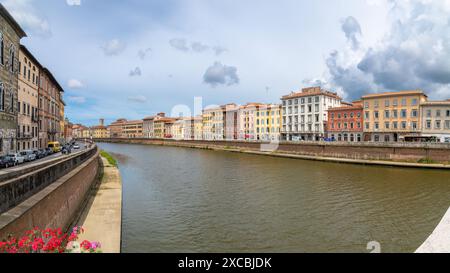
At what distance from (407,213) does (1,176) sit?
23.5m

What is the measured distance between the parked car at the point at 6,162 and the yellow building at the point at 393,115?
6769cm

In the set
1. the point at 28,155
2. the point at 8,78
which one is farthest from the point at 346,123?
the point at 8,78

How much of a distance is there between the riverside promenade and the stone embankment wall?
39.4 inches

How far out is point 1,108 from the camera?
28.4m

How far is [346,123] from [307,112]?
1291 cm

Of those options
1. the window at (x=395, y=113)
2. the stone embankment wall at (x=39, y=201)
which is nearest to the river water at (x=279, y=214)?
the stone embankment wall at (x=39, y=201)

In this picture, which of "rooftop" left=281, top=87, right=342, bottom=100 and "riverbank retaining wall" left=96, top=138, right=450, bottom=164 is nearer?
"riverbank retaining wall" left=96, top=138, right=450, bottom=164

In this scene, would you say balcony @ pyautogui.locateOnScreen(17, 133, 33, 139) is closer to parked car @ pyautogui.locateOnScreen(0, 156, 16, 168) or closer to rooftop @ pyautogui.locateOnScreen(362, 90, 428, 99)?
parked car @ pyautogui.locateOnScreen(0, 156, 16, 168)

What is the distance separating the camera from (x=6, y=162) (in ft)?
83.7

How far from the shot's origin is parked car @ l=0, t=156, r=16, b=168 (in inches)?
987

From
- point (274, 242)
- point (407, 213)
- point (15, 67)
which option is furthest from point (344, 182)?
point (15, 67)

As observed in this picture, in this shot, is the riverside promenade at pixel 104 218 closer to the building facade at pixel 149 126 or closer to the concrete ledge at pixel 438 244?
the concrete ledge at pixel 438 244

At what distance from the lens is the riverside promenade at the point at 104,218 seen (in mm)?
12188

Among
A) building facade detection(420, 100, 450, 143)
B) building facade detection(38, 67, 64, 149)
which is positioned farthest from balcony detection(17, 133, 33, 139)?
building facade detection(420, 100, 450, 143)
